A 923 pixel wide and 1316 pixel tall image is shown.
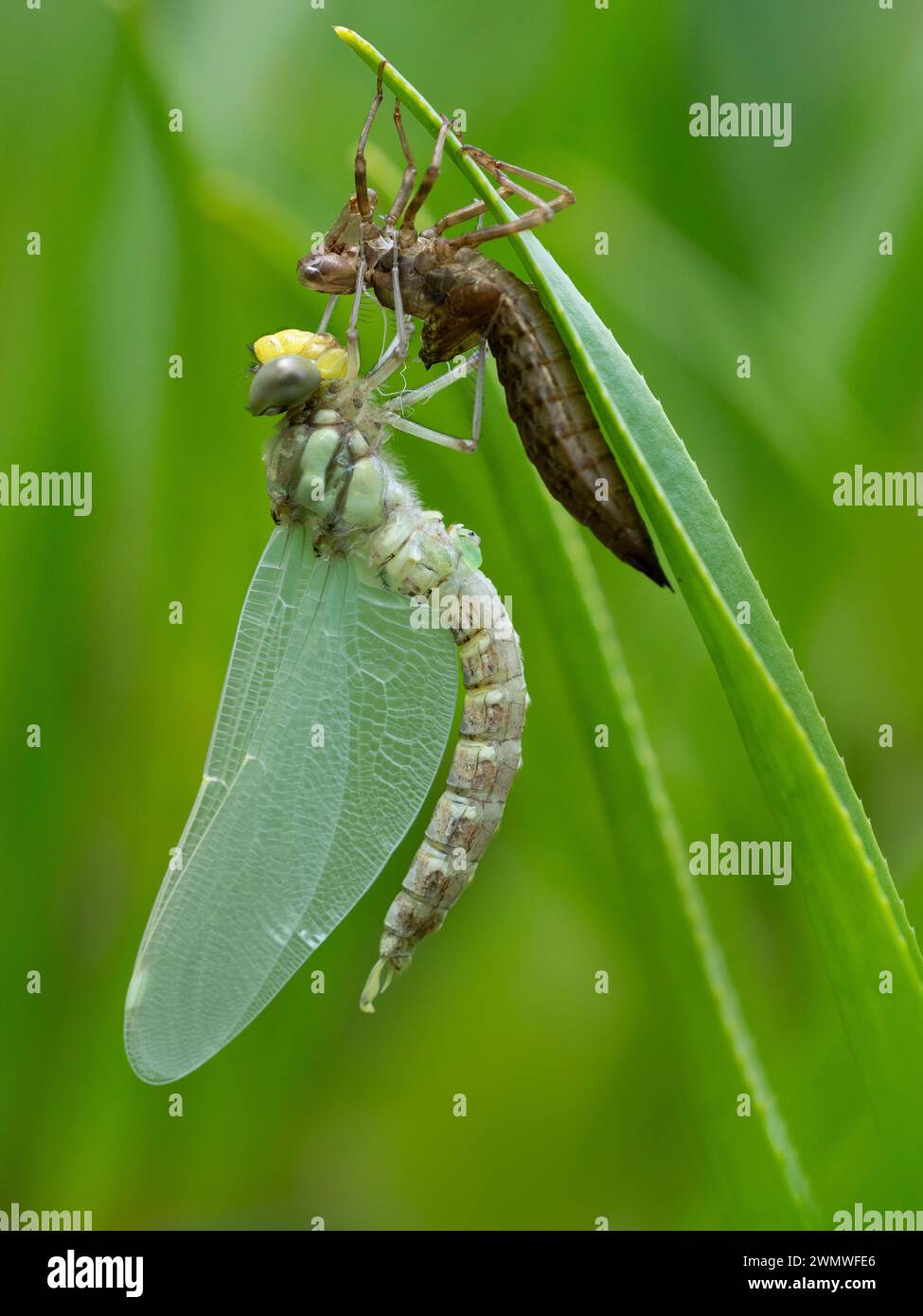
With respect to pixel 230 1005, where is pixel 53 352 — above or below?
above

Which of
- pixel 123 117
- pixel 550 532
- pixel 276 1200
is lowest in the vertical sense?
pixel 276 1200

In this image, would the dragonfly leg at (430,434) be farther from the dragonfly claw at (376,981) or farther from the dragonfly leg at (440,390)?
the dragonfly claw at (376,981)

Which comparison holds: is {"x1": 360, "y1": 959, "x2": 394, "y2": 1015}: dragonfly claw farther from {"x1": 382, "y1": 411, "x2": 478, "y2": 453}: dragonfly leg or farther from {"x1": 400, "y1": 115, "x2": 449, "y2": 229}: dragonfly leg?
{"x1": 400, "y1": 115, "x2": 449, "y2": 229}: dragonfly leg

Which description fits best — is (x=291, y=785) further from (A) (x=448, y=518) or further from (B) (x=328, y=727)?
(A) (x=448, y=518)

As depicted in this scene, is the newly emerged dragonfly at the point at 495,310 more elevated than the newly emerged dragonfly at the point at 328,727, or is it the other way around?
the newly emerged dragonfly at the point at 495,310

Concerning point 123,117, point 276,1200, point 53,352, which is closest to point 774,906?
point 276,1200

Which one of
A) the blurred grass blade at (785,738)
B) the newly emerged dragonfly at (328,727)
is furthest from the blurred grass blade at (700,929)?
the newly emerged dragonfly at (328,727)

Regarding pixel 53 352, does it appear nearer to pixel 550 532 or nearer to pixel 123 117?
pixel 123 117
